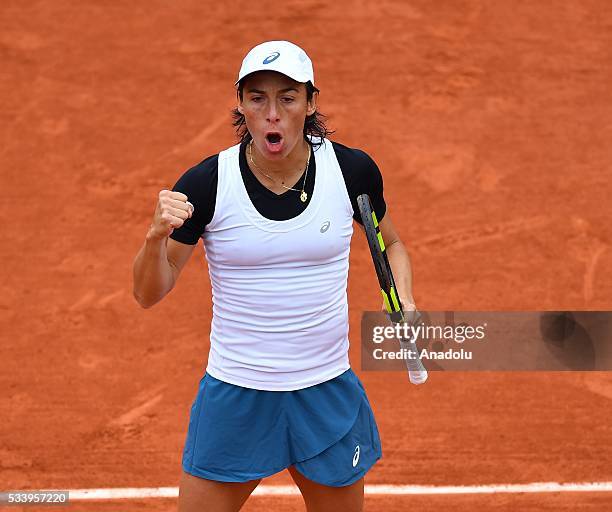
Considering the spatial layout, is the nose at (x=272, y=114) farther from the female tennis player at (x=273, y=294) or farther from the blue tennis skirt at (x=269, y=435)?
the blue tennis skirt at (x=269, y=435)

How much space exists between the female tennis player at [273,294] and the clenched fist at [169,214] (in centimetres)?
13

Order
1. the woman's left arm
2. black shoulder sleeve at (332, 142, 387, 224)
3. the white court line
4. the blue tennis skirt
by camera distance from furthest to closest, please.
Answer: the white court line, the woman's left arm, black shoulder sleeve at (332, 142, 387, 224), the blue tennis skirt

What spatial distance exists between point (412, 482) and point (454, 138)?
13.6ft

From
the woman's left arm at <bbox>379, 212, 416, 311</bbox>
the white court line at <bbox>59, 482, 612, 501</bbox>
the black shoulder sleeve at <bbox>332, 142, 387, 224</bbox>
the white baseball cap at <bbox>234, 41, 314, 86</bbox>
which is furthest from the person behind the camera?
the white court line at <bbox>59, 482, 612, 501</bbox>

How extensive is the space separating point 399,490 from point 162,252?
9.64 feet

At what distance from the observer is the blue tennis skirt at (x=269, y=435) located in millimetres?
3852

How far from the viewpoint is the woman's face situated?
370 centimetres

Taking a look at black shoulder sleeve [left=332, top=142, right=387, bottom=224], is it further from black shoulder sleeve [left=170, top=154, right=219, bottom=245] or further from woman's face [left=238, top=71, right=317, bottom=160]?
black shoulder sleeve [left=170, top=154, right=219, bottom=245]

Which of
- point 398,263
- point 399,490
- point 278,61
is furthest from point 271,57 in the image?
point 399,490

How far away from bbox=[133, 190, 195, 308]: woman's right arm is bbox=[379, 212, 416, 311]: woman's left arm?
0.89 m

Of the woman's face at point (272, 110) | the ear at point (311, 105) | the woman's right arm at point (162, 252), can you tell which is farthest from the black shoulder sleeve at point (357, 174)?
the woman's right arm at point (162, 252)

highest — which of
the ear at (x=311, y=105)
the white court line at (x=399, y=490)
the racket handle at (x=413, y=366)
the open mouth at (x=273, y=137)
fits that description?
the ear at (x=311, y=105)

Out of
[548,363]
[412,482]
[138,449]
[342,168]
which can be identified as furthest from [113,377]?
[342,168]

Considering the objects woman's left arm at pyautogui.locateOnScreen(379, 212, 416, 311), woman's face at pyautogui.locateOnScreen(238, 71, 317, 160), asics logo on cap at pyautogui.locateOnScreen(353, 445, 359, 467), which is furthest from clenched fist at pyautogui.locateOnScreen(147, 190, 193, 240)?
asics logo on cap at pyautogui.locateOnScreen(353, 445, 359, 467)
